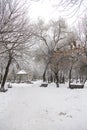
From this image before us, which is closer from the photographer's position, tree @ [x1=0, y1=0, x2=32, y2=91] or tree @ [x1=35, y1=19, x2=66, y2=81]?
tree @ [x1=0, y1=0, x2=32, y2=91]

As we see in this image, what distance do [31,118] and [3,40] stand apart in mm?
3727

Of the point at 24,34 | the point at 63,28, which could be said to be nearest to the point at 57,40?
the point at 63,28

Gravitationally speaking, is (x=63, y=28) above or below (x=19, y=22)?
above

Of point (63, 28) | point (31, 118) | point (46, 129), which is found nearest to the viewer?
point (46, 129)

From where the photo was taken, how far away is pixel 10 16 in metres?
11.2

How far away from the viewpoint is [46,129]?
7809 millimetres

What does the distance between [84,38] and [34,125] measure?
28.0 metres

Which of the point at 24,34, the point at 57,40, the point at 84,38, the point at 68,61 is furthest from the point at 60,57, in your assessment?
the point at 24,34

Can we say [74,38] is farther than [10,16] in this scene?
Yes

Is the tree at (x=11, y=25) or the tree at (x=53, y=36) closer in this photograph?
the tree at (x=11, y=25)

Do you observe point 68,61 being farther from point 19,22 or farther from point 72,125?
point 72,125

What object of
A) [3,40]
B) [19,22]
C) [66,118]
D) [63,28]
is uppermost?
[63,28]

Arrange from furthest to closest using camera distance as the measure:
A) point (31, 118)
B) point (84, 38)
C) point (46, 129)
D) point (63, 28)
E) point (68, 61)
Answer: point (63, 28)
point (68, 61)
point (84, 38)
point (31, 118)
point (46, 129)

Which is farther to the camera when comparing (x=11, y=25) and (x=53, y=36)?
(x=53, y=36)
